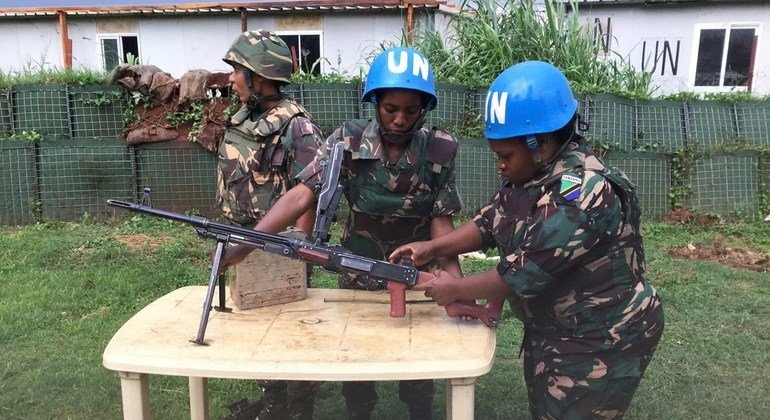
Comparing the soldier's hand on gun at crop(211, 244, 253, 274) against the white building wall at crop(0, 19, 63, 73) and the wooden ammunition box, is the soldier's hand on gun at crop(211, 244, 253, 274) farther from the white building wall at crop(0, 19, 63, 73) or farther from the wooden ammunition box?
the white building wall at crop(0, 19, 63, 73)

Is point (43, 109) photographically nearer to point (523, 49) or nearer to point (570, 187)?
point (523, 49)

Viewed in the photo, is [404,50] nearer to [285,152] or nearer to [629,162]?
[285,152]

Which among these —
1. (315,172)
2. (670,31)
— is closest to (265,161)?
(315,172)

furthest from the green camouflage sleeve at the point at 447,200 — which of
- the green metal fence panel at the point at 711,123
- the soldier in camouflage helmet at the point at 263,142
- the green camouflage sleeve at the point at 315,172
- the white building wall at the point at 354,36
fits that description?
the white building wall at the point at 354,36

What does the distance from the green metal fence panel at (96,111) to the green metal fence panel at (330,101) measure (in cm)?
243

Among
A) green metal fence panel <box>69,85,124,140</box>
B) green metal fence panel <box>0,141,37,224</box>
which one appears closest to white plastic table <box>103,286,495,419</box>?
green metal fence panel <box>69,85,124,140</box>

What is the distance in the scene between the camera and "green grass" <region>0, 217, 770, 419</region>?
3.57m

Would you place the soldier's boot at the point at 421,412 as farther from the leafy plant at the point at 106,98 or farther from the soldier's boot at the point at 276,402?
the leafy plant at the point at 106,98

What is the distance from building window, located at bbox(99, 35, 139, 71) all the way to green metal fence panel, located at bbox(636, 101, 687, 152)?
29.1 feet

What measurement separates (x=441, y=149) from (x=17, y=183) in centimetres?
694

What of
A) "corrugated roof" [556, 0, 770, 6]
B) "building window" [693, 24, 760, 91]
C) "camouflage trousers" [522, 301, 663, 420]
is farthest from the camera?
"building window" [693, 24, 760, 91]

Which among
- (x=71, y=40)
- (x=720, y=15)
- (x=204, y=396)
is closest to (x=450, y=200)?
(x=204, y=396)

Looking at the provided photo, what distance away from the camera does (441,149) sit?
2.74m

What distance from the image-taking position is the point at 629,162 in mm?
7719
